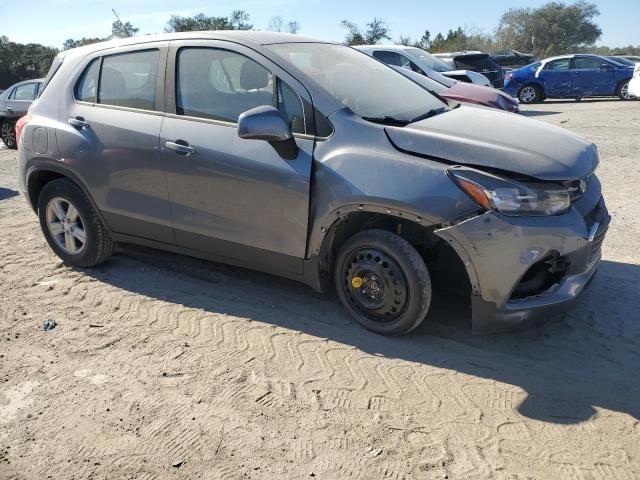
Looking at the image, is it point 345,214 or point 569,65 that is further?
point 569,65

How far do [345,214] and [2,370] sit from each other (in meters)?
2.27

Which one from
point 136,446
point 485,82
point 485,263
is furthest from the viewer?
point 485,82

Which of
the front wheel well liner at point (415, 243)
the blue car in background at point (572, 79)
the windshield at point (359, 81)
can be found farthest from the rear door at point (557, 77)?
the front wheel well liner at point (415, 243)

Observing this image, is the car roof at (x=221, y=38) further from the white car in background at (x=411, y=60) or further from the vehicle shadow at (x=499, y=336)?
the white car in background at (x=411, y=60)

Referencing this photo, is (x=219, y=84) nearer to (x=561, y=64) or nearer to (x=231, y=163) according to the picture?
(x=231, y=163)

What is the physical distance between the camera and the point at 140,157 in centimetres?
407

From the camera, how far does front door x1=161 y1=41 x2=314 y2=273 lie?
3533 mm

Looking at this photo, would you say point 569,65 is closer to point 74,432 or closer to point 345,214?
point 345,214

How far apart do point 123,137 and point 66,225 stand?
1.15 m

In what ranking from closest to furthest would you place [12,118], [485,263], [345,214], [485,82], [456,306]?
[485,263], [345,214], [456,306], [485,82], [12,118]

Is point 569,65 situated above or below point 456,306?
above

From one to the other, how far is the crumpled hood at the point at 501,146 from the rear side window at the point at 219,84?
3.10 feet

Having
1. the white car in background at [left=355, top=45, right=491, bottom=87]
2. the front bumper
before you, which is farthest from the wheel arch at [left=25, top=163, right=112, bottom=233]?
the white car in background at [left=355, top=45, right=491, bottom=87]

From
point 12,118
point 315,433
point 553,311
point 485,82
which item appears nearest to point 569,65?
point 485,82
